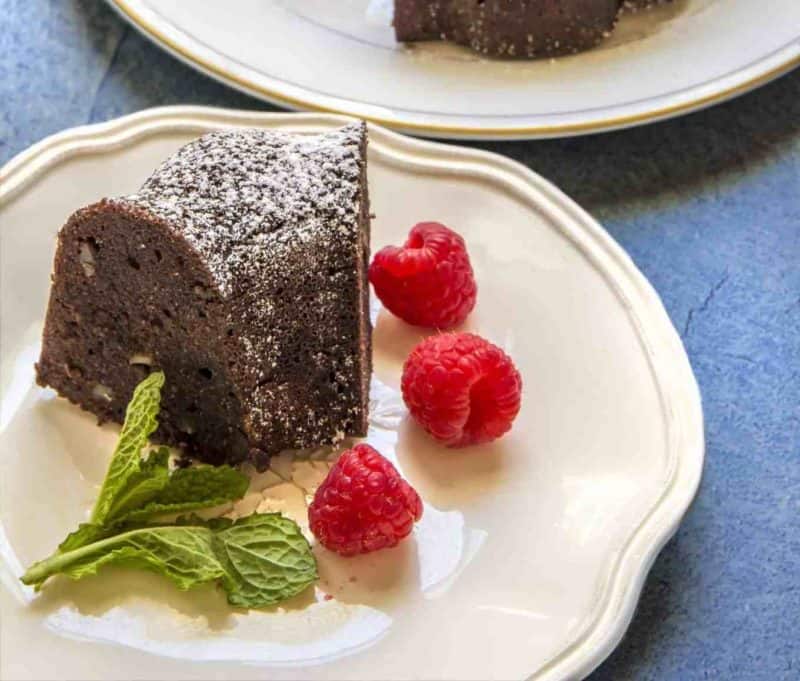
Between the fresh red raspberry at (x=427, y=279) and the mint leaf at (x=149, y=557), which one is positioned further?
the fresh red raspberry at (x=427, y=279)

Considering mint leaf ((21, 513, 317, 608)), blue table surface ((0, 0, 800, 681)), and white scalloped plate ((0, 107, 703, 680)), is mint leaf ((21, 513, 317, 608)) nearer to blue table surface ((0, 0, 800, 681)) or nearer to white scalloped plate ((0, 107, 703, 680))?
white scalloped plate ((0, 107, 703, 680))

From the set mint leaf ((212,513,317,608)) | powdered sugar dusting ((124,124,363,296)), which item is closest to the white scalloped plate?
mint leaf ((212,513,317,608))

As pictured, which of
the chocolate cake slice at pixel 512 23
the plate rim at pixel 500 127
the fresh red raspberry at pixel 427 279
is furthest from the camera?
the chocolate cake slice at pixel 512 23

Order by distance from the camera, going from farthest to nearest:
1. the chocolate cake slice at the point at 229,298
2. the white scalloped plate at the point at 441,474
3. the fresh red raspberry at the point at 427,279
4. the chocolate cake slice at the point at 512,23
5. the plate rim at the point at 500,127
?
the chocolate cake slice at the point at 512,23, the plate rim at the point at 500,127, the fresh red raspberry at the point at 427,279, the chocolate cake slice at the point at 229,298, the white scalloped plate at the point at 441,474

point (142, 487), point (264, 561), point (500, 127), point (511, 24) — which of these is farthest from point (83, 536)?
point (511, 24)

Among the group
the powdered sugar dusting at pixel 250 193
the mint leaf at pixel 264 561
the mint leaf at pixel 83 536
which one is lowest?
the mint leaf at pixel 264 561

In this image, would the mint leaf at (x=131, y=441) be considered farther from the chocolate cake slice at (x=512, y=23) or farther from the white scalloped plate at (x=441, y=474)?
the chocolate cake slice at (x=512, y=23)

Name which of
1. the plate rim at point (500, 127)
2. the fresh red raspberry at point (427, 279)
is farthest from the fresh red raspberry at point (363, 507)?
the plate rim at point (500, 127)

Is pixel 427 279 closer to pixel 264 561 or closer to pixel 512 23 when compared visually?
pixel 264 561
